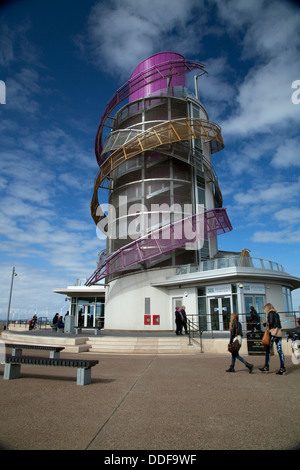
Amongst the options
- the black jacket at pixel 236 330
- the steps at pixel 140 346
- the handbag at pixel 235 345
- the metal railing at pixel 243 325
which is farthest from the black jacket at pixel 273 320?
the metal railing at pixel 243 325

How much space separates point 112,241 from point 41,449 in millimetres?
27021

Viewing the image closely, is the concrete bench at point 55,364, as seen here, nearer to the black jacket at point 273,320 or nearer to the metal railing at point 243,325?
Answer: the black jacket at point 273,320

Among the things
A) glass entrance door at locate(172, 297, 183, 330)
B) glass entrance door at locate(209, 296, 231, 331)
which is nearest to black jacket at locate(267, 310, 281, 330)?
glass entrance door at locate(209, 296, 231, 331)

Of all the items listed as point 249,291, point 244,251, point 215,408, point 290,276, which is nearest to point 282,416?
point 215,408

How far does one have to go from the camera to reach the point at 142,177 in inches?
1129

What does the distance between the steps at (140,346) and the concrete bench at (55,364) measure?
7.30m

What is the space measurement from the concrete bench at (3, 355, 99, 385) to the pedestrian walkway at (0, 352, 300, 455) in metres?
0.23

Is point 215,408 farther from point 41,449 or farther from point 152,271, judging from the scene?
point 152,271

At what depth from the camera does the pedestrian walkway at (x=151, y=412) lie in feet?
11.4

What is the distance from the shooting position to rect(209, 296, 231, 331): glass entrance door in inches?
746

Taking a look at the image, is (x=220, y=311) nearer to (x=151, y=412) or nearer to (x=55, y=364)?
(x=55, y=364)

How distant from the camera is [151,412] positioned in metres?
4.62

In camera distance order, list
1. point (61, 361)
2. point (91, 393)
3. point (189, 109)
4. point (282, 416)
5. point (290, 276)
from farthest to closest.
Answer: point (189, 109) < point (290, 276) < point (61, 361) < point (91, 393) < point (282, 416)

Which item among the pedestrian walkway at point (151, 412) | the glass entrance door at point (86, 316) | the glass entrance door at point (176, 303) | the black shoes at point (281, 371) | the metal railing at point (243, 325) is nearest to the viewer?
the pedestrian walkway at point (151, 412)
